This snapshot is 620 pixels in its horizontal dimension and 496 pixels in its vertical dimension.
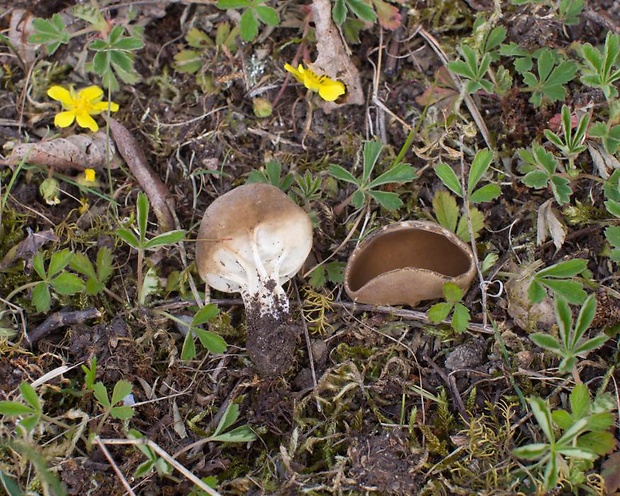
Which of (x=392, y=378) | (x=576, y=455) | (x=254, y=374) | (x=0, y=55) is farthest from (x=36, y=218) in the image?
(x=576, y=455)

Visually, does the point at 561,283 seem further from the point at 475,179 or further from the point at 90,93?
the point at 90,93

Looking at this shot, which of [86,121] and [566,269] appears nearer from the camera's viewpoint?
[566,269]

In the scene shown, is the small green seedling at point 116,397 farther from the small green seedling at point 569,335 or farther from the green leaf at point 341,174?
the small green seedling at point 569,335

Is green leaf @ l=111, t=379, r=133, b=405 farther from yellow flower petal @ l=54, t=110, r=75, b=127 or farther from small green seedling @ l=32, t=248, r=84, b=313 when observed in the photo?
yellow flower petal @ l=54, t=110, r=75, b=127

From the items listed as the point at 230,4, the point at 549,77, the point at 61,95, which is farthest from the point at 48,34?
the point at 549,77

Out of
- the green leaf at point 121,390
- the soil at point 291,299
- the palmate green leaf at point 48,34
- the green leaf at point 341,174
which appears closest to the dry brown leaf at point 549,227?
the soil at point 291,299
